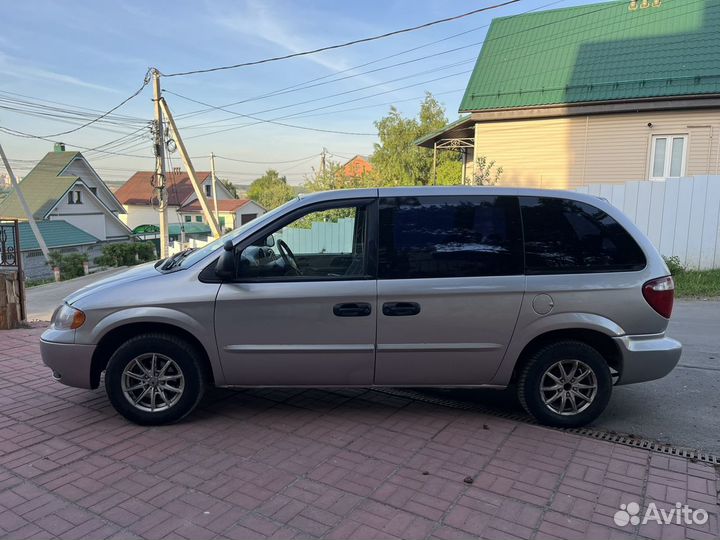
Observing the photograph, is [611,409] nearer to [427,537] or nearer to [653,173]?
[427,537]

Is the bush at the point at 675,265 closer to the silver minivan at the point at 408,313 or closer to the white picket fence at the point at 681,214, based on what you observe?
the white picket fence at the point at 681,214

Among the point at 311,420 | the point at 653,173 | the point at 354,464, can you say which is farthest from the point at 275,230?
the point at 653,173

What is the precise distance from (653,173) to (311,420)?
14.3 m

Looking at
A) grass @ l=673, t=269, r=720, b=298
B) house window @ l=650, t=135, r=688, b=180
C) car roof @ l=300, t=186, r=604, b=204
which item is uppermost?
house window @ l=650, t=135, r=688, b=180

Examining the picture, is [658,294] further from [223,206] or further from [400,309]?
[223,206]

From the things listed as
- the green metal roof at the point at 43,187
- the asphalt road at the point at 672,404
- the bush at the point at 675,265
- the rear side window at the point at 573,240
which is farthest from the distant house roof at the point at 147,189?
the rear side window at the point at 573,240

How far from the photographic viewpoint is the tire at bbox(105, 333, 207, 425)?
4.10m

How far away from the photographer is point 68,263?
35.9 metres

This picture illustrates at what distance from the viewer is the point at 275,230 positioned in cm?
422

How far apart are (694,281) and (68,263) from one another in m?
36.4

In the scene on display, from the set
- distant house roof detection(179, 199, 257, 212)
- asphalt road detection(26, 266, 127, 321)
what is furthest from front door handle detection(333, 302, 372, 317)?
distant house roof detection(179, 199, 257, 212)

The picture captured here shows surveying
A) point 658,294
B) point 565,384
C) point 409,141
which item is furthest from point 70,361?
point 409,141

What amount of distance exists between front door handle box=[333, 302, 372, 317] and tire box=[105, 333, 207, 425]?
1154 mm

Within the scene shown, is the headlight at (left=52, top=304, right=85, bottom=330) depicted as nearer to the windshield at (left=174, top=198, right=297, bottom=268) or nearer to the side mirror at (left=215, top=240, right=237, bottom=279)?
the windshield at (left=174, top=198, right=297, bottom=268)
